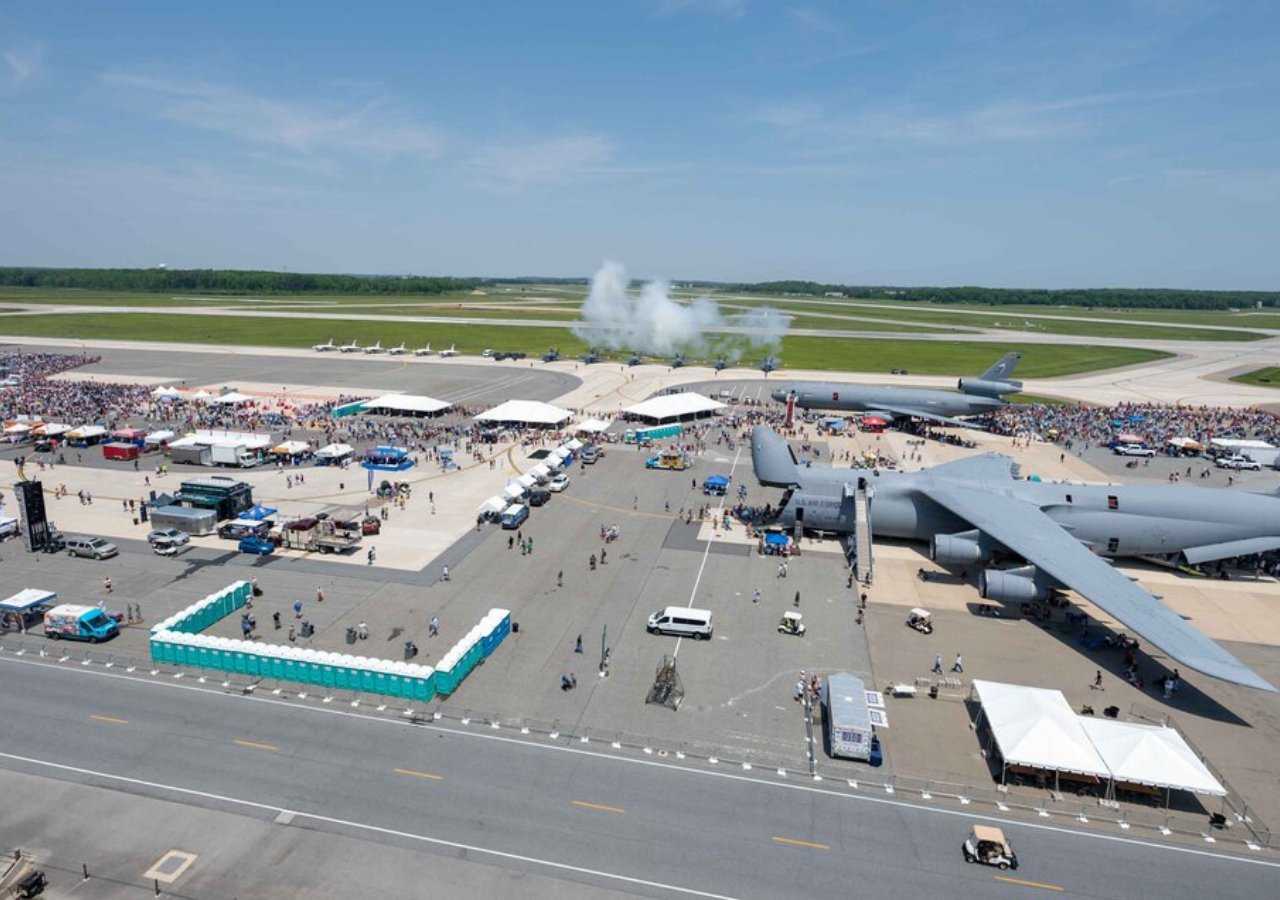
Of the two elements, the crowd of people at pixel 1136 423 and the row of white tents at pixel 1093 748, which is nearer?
the row of white tents at pixel 1093 748

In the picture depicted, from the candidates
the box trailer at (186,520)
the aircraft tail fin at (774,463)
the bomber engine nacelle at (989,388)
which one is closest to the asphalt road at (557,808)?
the box trailer at (186,520)

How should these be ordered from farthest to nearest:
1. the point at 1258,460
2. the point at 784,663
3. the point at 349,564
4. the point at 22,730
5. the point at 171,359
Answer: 1. the point at 171,359
2. the point at 1258,460
3. the point at 349,564
4. the point at 784,663
5. the point at 22,730

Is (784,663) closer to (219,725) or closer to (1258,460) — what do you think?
(219,725)

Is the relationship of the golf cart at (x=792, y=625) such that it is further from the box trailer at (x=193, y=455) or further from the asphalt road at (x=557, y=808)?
the box trailer at (x=193, y=455)

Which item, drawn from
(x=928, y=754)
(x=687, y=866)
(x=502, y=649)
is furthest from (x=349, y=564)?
(x=928, y=754)

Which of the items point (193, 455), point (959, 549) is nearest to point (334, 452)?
point (193, 455)

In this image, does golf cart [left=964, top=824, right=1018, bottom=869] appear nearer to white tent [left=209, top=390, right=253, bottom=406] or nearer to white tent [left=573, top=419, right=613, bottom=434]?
white tent [left=573, top=419, right=613, bottom=434]
